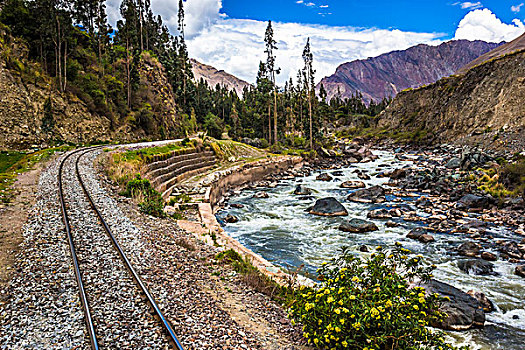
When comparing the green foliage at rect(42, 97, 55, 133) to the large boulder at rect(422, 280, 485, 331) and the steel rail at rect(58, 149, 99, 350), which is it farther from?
the large boulder at rect(422, 280, 485, 331)

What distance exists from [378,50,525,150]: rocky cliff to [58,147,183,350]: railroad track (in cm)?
3469

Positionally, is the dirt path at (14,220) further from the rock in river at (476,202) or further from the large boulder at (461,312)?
the rock in river at (476,202)

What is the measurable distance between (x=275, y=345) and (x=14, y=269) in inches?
245

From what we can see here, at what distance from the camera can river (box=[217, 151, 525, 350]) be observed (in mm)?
7918

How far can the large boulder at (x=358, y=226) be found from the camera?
52.2ft

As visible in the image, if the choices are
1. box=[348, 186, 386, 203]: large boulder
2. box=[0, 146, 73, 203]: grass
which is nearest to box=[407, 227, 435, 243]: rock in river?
box=[348, 186, 386, 203]: large boulder

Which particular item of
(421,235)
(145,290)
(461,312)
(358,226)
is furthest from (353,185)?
(145,290)

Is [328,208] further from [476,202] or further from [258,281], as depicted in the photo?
[258,281]

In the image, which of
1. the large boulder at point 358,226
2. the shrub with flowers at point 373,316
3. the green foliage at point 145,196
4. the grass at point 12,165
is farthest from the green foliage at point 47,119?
the shrub with flowers at point 373,316

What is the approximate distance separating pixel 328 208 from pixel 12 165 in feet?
64.2

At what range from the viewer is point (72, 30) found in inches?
1596

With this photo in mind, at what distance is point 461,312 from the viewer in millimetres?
7883

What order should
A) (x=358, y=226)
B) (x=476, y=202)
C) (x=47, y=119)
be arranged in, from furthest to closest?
1. (x=47, y=119)
2. (x=476, y=202)
3. (x=358, y=226)

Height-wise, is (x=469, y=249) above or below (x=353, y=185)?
below
